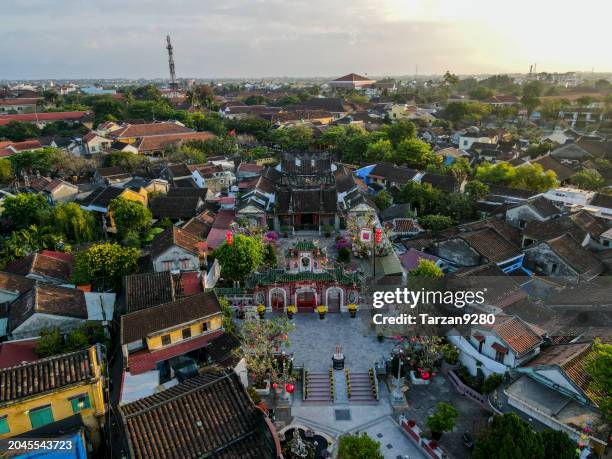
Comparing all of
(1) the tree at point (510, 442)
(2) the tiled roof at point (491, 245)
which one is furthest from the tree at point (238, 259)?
(1) the tree at point (510, 442)

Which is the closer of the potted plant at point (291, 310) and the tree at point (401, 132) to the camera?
the potted plant at point (291, 310)

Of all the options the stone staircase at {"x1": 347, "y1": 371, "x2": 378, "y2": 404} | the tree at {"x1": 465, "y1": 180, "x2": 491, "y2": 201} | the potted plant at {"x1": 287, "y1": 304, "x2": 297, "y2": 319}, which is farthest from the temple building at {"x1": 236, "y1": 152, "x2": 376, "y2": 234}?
the stone staircase at {"x1": 347, "y1": 371, "x2": 378, "y2": 404}

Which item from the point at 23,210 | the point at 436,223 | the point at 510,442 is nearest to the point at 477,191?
the point at 436,223

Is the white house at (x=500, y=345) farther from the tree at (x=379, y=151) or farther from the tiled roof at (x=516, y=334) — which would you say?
the tree at (x=379, y=151)

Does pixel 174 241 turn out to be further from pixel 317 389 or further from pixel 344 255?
pixel 317 389

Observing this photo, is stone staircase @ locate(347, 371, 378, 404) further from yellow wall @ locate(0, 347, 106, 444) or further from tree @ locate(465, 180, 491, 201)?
tree @ locate(465, 180, 491, 201)

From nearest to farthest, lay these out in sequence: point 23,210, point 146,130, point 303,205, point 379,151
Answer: point 303,205 < point 23,210 < point 379,151 < point 146,130

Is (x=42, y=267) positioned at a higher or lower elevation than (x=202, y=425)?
lower
